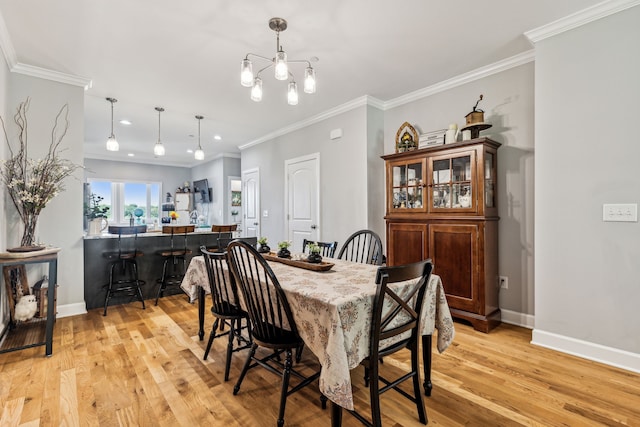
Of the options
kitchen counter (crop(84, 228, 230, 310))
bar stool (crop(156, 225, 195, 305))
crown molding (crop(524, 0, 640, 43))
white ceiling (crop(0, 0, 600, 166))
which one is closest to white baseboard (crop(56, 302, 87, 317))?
kitchen counter (crop(84, 228, 230, 310))

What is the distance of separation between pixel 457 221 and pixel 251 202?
4512 millimetres

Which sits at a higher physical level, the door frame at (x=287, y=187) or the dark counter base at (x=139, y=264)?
the door frame at (x=287, y=187)

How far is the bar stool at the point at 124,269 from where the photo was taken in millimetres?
3742

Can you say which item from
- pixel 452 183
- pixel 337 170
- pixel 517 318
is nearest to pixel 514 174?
pixel 452 183

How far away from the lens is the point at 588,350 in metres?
2.40

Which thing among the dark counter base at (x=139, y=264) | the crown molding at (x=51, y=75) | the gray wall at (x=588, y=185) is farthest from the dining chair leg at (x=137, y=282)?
the gray wall at (x=588, y=185)

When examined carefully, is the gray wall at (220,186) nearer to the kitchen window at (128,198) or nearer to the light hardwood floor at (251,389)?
the kitchen window at (128,198)

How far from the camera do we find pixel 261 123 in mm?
5254

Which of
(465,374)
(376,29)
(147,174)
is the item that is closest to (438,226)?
(465,374)

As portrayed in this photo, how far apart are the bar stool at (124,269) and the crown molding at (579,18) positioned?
184 inches

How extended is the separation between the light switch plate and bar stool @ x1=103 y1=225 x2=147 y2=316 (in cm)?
466

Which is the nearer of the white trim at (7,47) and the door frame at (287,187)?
the white trim at (7,47)

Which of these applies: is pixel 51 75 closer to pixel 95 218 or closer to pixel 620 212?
pixel 95 218

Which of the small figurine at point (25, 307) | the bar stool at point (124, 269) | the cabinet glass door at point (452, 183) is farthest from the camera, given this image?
the bar stool at point (124, 269)
